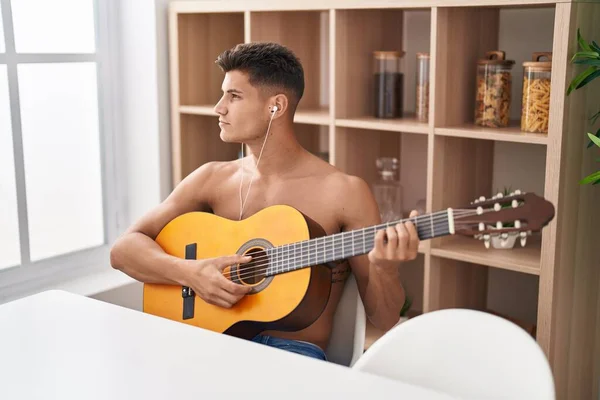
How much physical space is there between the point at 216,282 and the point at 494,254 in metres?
0.86

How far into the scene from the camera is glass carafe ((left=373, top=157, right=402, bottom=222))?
2.74 meters

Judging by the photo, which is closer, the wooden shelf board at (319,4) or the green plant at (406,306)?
the wooden shelf board at (319,4)

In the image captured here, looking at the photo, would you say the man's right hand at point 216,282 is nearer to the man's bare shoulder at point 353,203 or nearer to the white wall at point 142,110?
the man's bare shoulder at point 353,203

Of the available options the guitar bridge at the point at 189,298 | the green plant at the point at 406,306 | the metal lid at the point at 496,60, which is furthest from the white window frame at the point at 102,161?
the metal lid at the point at 496,60

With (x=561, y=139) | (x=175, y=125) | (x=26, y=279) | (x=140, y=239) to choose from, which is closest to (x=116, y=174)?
(x=175, y=125)

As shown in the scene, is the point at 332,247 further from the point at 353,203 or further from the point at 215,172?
the point at 215,172

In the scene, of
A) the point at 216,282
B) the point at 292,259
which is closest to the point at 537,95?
the point at 292,259

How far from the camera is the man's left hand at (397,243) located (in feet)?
5.75

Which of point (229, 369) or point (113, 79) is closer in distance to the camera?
point (229, 369)

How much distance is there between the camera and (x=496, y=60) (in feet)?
7.75

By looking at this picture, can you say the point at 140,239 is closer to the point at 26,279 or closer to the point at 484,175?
the point at 26,279

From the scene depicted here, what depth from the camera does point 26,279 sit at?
2793mm

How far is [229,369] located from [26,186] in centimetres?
158

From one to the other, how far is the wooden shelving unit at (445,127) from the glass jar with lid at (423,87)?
0.04 metres
